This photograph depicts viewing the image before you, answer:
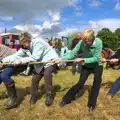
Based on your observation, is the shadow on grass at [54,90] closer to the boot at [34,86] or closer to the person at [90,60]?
the boot at [34,86]

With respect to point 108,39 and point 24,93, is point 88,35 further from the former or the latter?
point 108,39

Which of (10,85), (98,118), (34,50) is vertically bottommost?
(98,118)

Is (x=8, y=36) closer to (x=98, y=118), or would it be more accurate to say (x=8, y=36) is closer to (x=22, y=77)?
(x=22, y=77)

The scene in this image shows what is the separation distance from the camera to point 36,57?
20.2 ft

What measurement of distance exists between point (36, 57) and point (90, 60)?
4.12 feet

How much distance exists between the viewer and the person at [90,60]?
5.59m

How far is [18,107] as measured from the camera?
6.57 m

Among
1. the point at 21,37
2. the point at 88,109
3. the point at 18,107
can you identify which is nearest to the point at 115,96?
the point at 88,109

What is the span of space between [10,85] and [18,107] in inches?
23.8

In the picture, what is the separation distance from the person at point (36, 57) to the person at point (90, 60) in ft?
1.45

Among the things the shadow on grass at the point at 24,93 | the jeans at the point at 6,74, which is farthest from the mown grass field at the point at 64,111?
the jeans at the point at 6,74

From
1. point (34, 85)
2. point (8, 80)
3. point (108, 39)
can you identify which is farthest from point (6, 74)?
point (108, 39)

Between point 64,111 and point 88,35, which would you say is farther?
point 64,111

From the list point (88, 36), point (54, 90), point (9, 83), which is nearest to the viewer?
point (88, 36)
